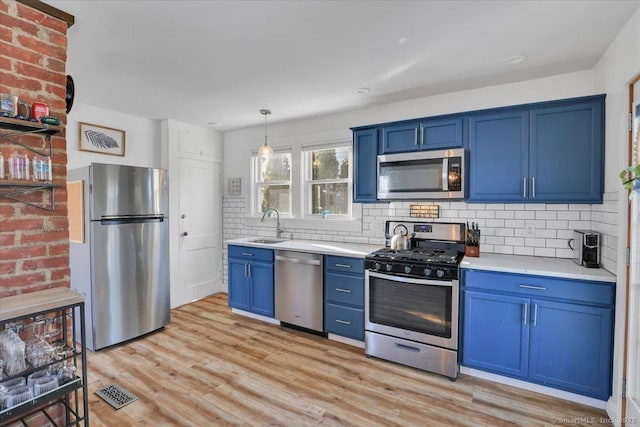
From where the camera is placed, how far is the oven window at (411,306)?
2664mm

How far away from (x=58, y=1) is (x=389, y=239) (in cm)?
316

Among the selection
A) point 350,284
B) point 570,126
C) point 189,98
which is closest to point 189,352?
point 350,284

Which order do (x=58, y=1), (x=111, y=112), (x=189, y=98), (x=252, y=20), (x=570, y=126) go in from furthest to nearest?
(x=111, y=112) < (x=189, y=98) < (x=570, y=126) < (x=252, y=20) < (x=58, y=1)

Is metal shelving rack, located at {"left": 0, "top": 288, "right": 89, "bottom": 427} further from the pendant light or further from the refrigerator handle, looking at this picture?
the pendant light

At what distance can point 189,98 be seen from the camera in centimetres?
342

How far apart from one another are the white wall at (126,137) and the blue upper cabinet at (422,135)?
308 centimetres

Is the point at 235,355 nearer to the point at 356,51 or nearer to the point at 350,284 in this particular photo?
the point at 350,284

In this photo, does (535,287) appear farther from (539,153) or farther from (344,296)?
(344,296)

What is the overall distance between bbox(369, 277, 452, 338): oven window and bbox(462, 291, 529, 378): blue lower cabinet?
0.18m

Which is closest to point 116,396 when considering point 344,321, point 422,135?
point 344,321

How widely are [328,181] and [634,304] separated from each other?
2978mm

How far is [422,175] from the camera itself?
3119 millimetres

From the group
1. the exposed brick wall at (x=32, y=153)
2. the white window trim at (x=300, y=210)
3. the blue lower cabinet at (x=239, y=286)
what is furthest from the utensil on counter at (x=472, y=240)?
the exposed brick wall at (x=32, y=153)

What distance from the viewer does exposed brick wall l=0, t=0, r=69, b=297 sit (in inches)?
66.4
